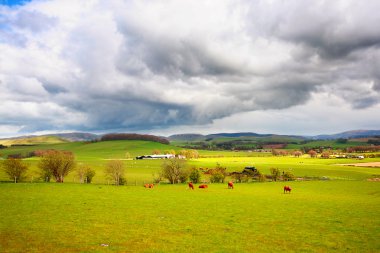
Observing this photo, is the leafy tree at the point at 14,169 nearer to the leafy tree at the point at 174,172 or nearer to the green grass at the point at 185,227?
the leafy tree at the point at 174,172

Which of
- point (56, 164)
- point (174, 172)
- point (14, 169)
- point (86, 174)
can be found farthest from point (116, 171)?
point (14, 169)

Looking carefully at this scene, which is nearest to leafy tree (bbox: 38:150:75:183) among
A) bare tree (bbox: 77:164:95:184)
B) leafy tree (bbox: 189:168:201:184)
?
bare tree (bbox: 77:164:95:184)

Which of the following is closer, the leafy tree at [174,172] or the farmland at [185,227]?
the farmland at [185,227]

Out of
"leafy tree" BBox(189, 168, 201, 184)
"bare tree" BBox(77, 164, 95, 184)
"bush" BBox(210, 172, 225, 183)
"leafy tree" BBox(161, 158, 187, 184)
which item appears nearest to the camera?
"bare tree" BBox(77, 164, 95, 184)

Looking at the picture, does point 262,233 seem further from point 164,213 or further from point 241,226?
point 164,213

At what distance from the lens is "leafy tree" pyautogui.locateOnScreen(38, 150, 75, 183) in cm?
7719

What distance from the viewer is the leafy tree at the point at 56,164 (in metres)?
77.2

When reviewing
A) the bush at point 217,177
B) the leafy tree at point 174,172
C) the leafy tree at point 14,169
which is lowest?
the bush at point 217,177

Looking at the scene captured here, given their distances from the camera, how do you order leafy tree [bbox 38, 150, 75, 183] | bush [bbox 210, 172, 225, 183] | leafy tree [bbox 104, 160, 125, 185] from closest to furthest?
1. leafy tree [bbox 38, 150, 75, 183]
2. leafy tree [bbox 104, 160, 125, 185]
3. bush [bbox 210, 172, 225, 183]

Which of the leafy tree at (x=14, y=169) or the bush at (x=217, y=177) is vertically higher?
the leafy tree at (x=14, y=169)

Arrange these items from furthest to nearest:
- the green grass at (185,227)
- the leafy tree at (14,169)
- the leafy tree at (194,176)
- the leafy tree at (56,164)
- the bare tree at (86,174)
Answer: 1. the leafy tree at (194,176)
2. the bare tree at (86,174)
3. the leafy tree at (56,164)
4. the leafy tree at (14,169)
5. the green grass at (185,227)

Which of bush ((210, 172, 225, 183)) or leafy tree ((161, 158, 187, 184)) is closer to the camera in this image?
leafy tree ((161, 158, 187, 184))

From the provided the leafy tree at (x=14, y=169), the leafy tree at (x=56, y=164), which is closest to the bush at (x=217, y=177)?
the leafy tree at (x=56, y=164)

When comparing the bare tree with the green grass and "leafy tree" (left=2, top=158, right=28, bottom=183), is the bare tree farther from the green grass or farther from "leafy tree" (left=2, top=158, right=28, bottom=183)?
the green grass
